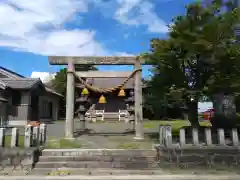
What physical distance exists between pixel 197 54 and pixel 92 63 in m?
4.59

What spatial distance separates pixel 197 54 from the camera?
831 centimetres

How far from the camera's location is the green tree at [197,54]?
24.8ft

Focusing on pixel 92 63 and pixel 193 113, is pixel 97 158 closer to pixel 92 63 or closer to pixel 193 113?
pixel 193 113

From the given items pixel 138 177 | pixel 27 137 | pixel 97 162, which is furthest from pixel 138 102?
pixel 27 137

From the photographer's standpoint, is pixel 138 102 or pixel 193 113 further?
pixel 138 102

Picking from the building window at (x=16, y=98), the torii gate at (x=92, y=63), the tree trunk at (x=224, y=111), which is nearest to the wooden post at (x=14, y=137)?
the torii gate at (x=92, y=63)

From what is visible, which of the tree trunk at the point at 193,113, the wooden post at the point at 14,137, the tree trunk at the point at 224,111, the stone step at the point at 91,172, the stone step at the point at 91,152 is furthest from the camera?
the tree trunk at the point at 193,113

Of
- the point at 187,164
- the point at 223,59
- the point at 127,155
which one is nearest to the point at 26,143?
the point at 127,155

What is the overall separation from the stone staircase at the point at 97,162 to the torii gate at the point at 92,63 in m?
2.85

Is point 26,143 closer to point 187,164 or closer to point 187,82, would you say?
point 187,164

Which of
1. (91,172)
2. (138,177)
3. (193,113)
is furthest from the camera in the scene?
(193,113)

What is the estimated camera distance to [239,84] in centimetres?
789

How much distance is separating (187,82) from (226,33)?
7.00ft

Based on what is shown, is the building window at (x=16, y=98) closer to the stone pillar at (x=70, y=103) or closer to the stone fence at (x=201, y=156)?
the stone pillar at (x=70, y=103)
